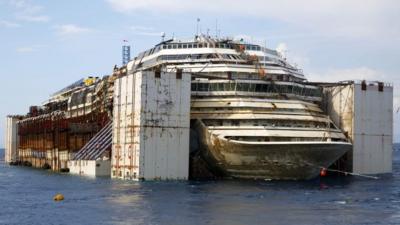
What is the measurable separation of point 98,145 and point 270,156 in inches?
1120

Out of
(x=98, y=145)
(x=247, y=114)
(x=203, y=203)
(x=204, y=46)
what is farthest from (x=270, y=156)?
(x=98, y=145)

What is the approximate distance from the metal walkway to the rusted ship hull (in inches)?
691

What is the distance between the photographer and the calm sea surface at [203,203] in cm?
5031

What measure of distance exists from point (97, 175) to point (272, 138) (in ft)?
83.2

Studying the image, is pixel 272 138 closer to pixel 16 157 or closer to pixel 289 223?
pixel 289 223

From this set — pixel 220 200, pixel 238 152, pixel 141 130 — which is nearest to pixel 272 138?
pixel 238 152

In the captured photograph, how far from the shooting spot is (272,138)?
80.6 m

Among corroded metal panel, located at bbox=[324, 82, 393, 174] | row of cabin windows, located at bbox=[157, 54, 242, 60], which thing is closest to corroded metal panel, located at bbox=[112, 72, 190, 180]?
row of cabin windows, located at bbox=[157, 54, 242, 60]

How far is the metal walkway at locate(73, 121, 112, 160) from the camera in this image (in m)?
96.2

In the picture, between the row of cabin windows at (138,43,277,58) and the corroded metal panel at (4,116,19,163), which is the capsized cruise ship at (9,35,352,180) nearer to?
the row of cabin windows at (138,43,277,58)

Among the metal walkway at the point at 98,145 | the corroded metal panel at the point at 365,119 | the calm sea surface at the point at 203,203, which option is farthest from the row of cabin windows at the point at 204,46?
the calm sea surface at the point at 203,203

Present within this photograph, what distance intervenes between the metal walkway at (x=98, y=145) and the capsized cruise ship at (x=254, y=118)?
12258 millimetres

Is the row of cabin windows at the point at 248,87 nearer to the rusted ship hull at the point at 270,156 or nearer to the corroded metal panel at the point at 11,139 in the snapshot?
the rusted ship hull at the point at 270,156

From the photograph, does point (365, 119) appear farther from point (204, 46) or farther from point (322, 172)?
point (204, 46)
